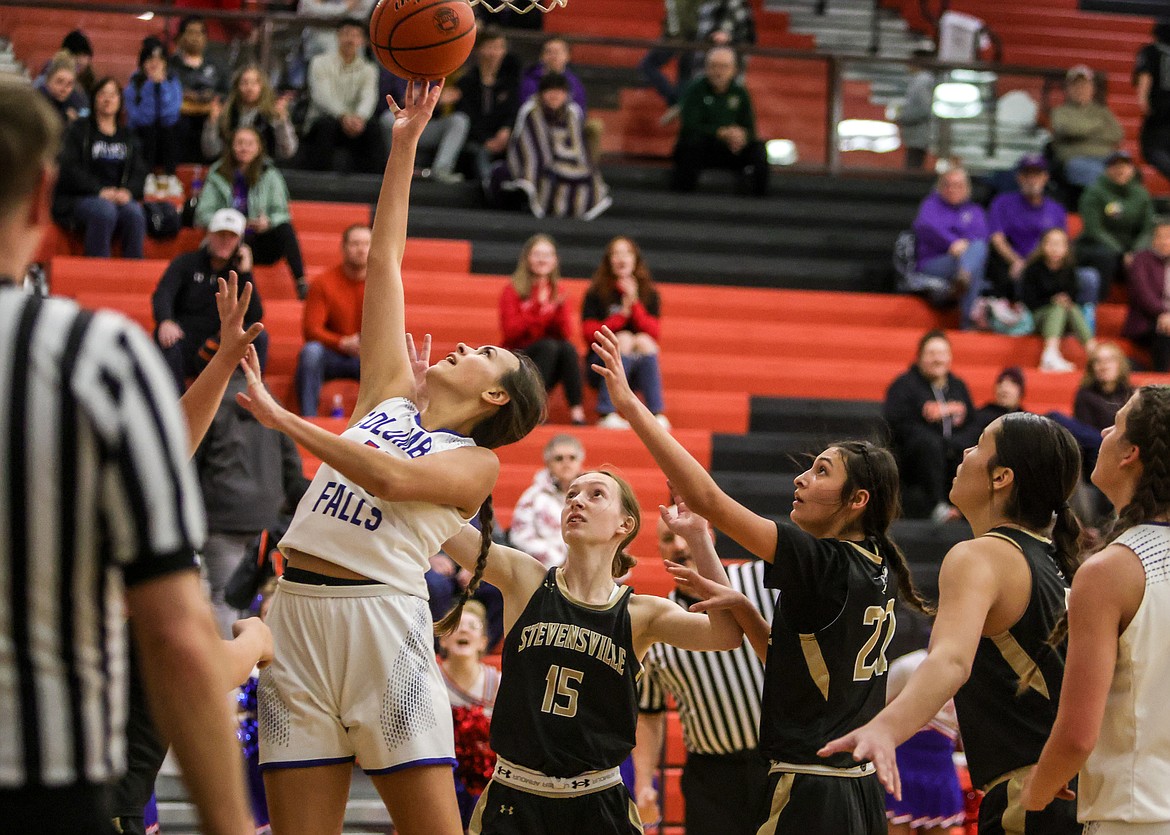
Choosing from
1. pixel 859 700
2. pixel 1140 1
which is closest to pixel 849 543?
pixel 859 700

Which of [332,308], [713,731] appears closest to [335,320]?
[332,308]

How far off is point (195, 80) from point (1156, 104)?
830 cm

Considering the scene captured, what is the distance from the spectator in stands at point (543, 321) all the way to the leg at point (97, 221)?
2.79m

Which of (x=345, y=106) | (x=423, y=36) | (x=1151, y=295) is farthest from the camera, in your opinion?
(x=345, y=106)

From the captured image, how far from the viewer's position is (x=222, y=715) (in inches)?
79.4

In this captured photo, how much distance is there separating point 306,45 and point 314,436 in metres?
8.66

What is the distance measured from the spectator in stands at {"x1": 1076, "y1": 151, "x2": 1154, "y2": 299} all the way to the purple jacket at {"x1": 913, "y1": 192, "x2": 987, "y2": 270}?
3.35ft

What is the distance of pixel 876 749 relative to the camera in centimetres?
299

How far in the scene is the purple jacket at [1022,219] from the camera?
1193 cm

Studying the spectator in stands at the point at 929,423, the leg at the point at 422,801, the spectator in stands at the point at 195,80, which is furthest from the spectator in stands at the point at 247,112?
the leg at the point at 422,801

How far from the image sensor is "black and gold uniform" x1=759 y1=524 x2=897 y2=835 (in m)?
3.92

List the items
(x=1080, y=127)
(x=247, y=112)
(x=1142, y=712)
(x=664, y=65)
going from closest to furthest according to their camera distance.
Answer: (x=1142, y=712) → (x=247, y=112) → (x=664, y=65) → (x=1080, y=127)

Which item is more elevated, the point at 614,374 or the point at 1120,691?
the point at 614,374

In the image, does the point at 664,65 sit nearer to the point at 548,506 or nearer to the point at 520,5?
the point at 520,5
